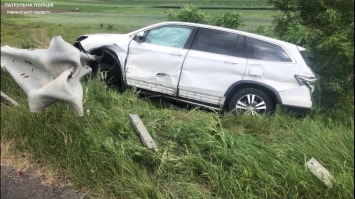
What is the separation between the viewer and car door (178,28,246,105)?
4438mm

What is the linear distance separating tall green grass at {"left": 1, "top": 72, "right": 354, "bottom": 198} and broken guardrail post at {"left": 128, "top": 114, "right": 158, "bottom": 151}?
0.05 m

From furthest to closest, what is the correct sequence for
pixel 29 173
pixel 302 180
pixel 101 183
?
pixel 29 173, pixel 101 183, pixel 302 180

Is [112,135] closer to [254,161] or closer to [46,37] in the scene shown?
[254,161]

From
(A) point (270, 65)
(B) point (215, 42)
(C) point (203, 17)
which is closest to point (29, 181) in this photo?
(B) point (215, 42)

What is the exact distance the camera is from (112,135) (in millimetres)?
4336

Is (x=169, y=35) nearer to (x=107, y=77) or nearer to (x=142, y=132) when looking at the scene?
(x=107, y=77)

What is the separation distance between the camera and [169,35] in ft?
15.9

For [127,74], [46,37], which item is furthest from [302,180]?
[46,37]

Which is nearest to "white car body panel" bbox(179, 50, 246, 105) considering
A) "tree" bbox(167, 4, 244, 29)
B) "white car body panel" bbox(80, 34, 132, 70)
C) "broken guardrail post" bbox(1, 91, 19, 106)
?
"tree" bbox(167, 4, 244, 29)

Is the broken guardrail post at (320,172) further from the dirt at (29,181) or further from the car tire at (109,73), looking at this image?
the car tire at (109,73)

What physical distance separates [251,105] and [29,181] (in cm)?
234

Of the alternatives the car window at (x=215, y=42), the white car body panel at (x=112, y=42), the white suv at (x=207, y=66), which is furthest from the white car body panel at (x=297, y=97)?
the white car body panel at (x=112, y=42)

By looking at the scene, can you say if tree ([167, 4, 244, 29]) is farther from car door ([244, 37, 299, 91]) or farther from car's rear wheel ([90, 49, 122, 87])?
car's rear wheel ([90, 49, 122, 87])

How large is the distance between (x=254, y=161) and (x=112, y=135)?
1428 mm
